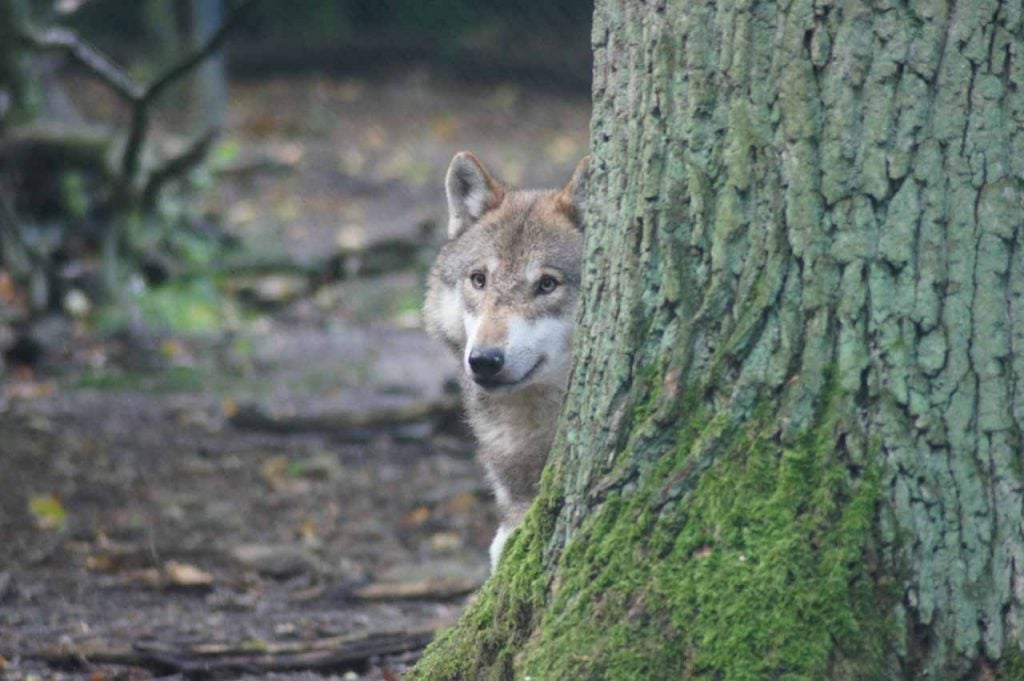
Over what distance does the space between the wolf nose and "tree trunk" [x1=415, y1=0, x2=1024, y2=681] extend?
4.86 ft

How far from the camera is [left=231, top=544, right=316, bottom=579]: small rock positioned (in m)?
5.87

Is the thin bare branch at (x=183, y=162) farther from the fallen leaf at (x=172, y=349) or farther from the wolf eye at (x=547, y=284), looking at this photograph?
the wolf eye at (x=547, y=284)

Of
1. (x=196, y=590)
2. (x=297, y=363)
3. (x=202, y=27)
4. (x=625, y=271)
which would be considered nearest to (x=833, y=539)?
(x=625, y=271)

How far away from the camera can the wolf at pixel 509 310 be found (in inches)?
180

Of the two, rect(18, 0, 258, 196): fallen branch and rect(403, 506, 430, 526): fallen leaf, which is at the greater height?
rect(18, 0, 258, 196): fallen branch

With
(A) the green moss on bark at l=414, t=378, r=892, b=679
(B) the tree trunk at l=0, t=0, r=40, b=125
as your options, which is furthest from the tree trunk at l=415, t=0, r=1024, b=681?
(B) the tree trunk at l=0, t=0, r=40, b=125

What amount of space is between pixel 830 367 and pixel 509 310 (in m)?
1.97

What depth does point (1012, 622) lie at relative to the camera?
282 cm

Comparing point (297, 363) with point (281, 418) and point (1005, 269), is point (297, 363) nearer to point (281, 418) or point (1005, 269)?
point (281, 418)

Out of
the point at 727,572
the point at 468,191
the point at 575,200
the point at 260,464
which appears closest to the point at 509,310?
the point at 575,200

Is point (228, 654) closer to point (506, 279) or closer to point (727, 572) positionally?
point (506, 279)

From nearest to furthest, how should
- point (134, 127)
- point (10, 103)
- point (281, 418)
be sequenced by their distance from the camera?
→ point (281, 418)
point (134, 127)
point (10, 103)

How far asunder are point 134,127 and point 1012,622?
7.45 meters

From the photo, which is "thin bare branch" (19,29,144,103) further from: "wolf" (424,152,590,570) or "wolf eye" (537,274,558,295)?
"wolf eye" (537,274,558,295)
